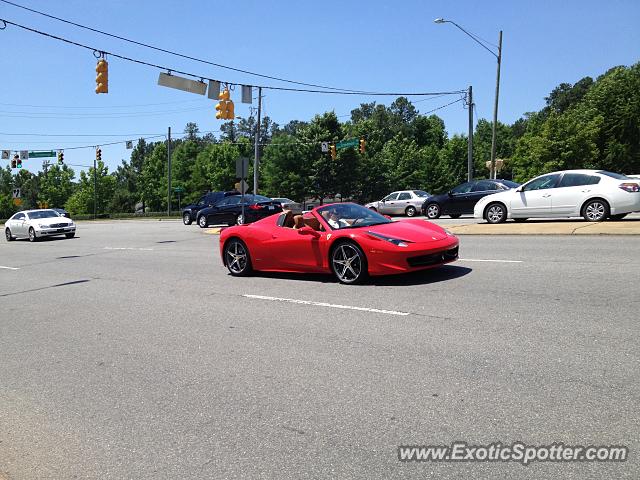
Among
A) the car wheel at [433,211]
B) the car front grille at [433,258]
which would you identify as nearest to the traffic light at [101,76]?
the car wheel at [433,211]

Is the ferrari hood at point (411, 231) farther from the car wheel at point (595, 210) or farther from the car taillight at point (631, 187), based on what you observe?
the car taillight at point (631, 187)

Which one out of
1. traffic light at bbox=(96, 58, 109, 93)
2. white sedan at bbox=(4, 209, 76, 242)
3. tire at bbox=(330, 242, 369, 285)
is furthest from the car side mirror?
white sedan at bbox=(4, 209, 76, 242)

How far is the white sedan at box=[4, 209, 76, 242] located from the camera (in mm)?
25109

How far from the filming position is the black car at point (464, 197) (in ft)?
74.8

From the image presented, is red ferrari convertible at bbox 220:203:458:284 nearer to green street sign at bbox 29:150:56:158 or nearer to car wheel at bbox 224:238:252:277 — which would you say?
car wheel at bbox 224:238:252:277

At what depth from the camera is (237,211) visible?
28.3 m

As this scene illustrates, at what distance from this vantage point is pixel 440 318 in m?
6.26

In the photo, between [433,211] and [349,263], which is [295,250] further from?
[433,211]

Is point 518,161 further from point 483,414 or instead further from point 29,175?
point 29,175

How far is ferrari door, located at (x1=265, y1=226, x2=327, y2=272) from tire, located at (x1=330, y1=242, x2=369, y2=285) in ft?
0.83

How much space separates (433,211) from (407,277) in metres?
16.0

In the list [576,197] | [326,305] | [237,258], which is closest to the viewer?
[326,305]

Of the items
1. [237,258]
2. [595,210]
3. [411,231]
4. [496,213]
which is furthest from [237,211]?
[411,231]

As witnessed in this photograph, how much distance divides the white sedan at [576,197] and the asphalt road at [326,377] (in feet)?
23.3
